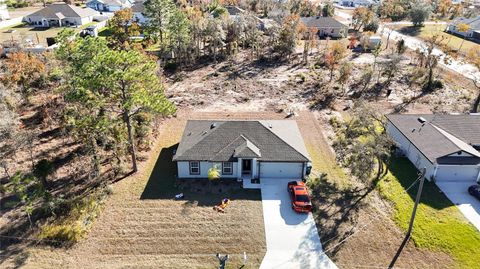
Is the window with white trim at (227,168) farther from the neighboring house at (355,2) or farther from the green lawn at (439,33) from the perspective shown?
the neighboring house at (355,2)

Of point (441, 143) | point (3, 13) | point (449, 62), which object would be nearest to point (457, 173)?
point (441, 143)

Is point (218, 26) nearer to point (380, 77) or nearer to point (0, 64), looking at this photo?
point (380, 77)

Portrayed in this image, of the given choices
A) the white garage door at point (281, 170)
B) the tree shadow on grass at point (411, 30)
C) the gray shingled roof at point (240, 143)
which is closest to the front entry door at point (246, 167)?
the white garage door at point (281, 170)

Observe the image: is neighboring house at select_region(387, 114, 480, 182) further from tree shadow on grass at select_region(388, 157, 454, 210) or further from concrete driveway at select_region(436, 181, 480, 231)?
tree shadow on grass at select_region(388, 157, 454, 210)

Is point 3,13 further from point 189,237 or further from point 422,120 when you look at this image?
point 422,120

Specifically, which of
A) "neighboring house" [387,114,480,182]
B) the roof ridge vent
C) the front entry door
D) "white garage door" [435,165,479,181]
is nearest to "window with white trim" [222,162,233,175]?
the front entry door

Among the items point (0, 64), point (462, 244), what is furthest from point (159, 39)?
point (462, 244)
